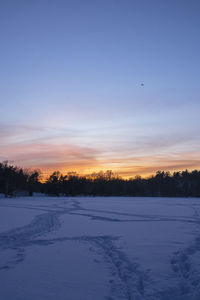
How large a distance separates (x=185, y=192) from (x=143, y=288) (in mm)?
85271

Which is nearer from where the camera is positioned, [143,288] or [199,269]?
[143,288]

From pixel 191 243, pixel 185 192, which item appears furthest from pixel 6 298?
pixel 185 192

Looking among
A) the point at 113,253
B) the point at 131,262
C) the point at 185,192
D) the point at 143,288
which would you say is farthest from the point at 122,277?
the point at 185,192

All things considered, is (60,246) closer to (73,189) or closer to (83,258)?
(83,258)

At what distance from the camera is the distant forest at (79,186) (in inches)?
2291

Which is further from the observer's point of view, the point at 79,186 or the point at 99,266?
the point at 79,186

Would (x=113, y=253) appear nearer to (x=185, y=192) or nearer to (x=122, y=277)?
(x=122, y=277)

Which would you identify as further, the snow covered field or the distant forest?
the distant forest

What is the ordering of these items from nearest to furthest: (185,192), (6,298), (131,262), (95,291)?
(6,298) < (95,291) < (131,262) < (185,192)

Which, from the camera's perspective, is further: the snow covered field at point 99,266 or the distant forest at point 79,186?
the distant forest at point 79,186

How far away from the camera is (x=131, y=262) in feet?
19.7

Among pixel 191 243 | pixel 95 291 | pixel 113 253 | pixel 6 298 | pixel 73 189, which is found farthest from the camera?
pixel 73 189

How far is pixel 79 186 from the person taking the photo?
246 ft

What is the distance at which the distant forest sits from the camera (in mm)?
58197
